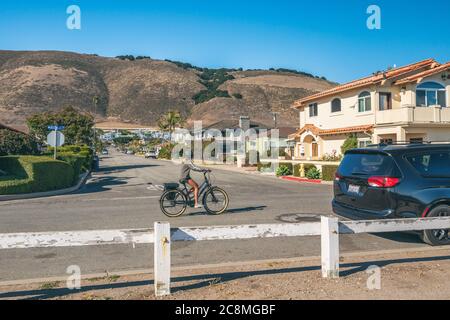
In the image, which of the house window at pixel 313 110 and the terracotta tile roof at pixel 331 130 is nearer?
the terracotta tile roof at pixel 331 130

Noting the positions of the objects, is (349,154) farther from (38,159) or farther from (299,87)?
(299,87)

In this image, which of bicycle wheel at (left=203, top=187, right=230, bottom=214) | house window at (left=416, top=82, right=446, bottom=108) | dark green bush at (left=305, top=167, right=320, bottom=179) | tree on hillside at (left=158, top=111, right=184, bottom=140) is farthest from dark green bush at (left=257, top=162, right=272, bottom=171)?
tree on hillside at (left=158, top=111, right=184, bottom=140)

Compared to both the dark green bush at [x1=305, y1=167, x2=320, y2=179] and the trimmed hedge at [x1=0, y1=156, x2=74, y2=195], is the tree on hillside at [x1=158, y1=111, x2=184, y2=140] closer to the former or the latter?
the dark green bush at [x1=305, y1=167, x2=320, y2=179]

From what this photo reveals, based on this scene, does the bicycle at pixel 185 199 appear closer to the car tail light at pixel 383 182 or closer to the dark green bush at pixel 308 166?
the car tail light at pixel 383 182

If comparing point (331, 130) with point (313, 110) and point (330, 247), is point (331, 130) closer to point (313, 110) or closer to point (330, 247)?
point (313, 110)

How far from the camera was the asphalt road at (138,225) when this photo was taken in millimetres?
6625

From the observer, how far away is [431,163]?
738cm

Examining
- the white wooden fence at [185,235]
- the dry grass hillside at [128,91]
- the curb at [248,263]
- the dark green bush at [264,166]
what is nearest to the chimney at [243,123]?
the dark green bush at [264,166]

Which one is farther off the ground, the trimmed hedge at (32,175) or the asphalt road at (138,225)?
the trimmed hedge at (32,175)

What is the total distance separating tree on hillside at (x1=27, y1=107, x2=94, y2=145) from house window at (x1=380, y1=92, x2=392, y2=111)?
92.1 ft

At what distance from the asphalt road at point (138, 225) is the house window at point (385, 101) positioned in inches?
598

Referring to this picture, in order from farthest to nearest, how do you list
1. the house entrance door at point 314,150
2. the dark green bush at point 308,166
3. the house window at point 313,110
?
the house window at point 313,110, the house entrance door at point 314,150, the dark green bush at point 308,166

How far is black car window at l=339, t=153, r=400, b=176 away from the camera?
23.8ft

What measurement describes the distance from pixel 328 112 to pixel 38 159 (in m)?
22.7
